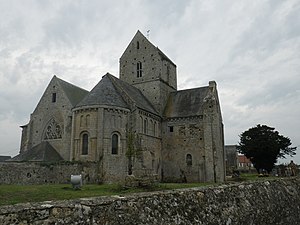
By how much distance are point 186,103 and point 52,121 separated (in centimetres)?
2005

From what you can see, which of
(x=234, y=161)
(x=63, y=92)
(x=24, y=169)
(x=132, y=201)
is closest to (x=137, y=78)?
(x=63, y=92)

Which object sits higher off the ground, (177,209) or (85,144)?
(85,144)

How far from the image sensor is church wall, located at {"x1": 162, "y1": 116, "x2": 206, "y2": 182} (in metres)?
38.1

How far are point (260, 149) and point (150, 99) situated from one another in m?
22.6

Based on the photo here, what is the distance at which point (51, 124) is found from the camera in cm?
3791

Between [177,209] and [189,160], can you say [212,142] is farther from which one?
[177,209]

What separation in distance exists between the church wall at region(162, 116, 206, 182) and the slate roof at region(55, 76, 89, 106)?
1351 cm

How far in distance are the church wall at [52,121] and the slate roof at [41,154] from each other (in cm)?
82

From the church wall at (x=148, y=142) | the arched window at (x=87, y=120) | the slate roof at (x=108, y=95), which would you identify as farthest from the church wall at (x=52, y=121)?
the church wall at (x=148, y=142)

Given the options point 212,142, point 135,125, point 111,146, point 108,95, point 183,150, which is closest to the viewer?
point 111,146

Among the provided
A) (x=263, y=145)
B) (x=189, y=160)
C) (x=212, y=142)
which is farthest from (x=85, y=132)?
(x=263, y=145)

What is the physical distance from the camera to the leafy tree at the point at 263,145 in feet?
162

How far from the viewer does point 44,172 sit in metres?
27.1

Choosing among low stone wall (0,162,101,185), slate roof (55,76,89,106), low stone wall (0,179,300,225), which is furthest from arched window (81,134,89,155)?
low stone wall (0,179,300,225)
